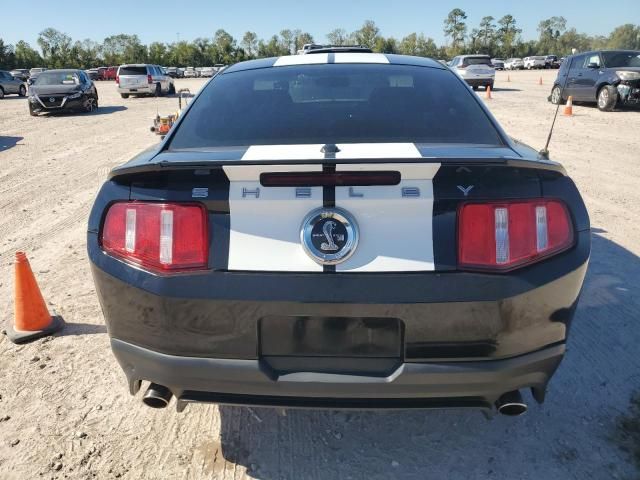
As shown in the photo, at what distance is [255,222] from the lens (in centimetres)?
189

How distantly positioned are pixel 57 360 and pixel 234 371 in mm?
1900

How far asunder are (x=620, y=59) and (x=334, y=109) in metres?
→ 17.2

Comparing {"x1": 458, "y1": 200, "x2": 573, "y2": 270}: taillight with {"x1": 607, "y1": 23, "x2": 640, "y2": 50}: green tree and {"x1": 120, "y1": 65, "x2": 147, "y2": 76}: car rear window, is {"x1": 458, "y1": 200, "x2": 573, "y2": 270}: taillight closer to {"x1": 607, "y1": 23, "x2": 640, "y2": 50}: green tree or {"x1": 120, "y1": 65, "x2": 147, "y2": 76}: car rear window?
{"x1": 120, "y1": 65, "x2": 147, "y2": 76}: car rear window

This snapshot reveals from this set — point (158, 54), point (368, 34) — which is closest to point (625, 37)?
point (368, 34)

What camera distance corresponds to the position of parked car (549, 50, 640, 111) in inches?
611

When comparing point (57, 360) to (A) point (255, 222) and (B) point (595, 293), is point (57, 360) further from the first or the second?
(B) point (595, 293)

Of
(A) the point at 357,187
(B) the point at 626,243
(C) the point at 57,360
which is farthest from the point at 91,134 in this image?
(A) the point at 357,187

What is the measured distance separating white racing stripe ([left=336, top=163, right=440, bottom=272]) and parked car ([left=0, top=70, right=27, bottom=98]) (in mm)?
34326

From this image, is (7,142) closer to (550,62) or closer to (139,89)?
(139,89)

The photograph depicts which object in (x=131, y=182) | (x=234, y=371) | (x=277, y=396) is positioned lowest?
(x=277, y=396)

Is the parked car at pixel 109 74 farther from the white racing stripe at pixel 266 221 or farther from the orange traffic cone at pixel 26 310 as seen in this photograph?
the white racing stripe at pixel 266 221

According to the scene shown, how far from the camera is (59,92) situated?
18234 mm

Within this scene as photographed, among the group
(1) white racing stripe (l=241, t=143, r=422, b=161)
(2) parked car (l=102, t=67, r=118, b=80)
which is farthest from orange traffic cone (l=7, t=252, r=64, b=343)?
(2) parked car (l=102, t=67, r=118, b=80)

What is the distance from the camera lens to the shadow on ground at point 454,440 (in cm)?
232
